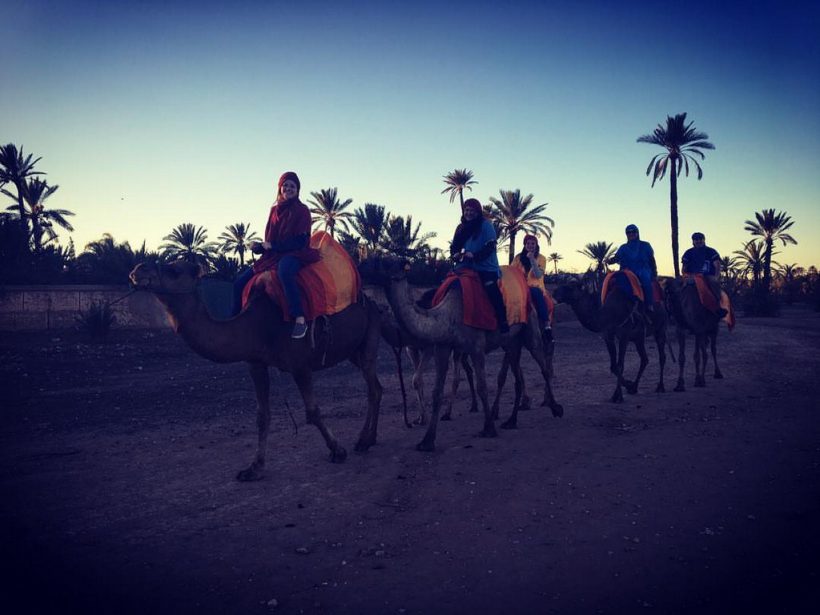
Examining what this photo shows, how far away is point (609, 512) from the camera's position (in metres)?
4.46

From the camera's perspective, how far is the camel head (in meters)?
4.88

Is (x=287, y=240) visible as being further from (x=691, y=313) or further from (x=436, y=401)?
(x=691, y=313)

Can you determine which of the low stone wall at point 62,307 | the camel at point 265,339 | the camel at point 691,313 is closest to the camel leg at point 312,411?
the camel at point 265,339

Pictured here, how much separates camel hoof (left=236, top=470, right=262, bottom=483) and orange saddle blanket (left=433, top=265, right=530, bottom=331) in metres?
2.91

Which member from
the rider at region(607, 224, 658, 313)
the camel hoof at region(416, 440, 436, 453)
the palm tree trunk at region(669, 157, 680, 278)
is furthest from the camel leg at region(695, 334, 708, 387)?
the palm tree trunk at region(669, 157, 680, 278)

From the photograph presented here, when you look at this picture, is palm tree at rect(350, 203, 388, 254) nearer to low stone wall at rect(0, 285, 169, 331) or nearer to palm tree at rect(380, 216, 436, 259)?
palm tree at rect(380, 216, 436, 259)

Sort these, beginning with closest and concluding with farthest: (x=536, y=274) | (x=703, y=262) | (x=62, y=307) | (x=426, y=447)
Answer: (x=426, y=447)
(x=536, y=274)
(x=703, y=262)
(x=62, y=307)

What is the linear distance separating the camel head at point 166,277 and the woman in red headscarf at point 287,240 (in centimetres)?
84

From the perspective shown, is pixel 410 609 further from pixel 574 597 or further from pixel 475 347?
pixel 475 347

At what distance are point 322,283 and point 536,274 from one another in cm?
462

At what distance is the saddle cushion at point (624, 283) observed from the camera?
32.3ft

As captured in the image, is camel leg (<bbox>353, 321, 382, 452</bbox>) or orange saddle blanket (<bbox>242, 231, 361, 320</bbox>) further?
camel leg (<bbox>353, 321, 382, 452</bbox>)

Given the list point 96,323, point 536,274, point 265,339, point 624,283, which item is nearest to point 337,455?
point 265,339

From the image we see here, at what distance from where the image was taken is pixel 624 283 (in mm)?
9898
